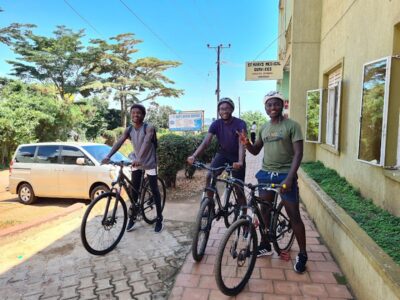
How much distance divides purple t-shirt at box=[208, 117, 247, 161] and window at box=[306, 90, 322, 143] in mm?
3920

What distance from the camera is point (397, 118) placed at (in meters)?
3.77

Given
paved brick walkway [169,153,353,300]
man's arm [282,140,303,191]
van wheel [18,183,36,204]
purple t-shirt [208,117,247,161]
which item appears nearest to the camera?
paved brick walkway [169,153,353,300]

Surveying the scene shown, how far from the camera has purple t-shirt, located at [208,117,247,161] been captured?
4238 millimetres

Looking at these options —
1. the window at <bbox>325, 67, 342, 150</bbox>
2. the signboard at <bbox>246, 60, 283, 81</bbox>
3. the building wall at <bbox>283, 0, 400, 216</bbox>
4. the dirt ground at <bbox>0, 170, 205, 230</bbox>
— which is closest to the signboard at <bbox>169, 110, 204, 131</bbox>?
the signboard at <bbox>246, 60, 283, 81</bbox>

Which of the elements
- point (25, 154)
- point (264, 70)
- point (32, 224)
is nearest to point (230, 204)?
point (32, 224)

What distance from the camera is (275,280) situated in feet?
10.9

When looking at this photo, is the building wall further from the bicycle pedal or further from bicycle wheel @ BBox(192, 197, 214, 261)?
bicycle wheel @ BBox(192, 197, 214, 261)

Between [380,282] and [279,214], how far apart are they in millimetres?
1433

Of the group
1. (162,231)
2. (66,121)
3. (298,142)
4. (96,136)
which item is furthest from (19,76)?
(298,142)

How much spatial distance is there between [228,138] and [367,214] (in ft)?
6.21

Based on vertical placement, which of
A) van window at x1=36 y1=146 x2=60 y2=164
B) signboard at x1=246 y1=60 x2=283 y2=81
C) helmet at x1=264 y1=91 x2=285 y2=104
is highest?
signboard at x1=246 y1=60 x2=283 y2=81

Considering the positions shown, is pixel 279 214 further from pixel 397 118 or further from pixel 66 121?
pixel 66 121

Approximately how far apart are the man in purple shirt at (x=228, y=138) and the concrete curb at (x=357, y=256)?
1099 mm

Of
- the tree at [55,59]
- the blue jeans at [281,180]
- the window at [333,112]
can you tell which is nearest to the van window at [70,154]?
the blue jeans at [281,180]
